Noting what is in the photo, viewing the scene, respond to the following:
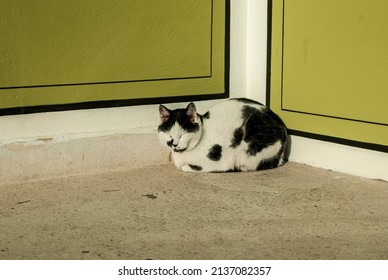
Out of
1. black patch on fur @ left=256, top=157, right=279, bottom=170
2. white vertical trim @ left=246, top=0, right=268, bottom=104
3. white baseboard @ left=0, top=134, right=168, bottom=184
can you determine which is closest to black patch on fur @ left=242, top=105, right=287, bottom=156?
black patch on fur @ left=256, top=157, right=279, bottom=170

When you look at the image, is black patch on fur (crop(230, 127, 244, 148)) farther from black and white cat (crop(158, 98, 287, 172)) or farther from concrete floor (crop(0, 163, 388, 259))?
concrete floor (crop(0, 163, 388, 259))

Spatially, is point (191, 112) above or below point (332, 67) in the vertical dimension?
below

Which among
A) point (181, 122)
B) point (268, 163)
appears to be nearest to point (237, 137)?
point (268, 163)

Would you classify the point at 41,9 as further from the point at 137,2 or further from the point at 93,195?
the point at 93,195

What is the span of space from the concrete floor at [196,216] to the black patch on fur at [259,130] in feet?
0.70

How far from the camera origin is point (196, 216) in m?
4.01

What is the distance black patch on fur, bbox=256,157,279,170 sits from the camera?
5105 mm

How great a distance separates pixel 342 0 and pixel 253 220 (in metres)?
1.82

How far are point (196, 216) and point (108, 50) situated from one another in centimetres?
158

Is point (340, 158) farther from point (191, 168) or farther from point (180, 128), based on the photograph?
point (180, 128)

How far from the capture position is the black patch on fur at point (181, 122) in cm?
488

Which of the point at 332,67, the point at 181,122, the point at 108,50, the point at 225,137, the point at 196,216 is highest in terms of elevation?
the point at 108,50

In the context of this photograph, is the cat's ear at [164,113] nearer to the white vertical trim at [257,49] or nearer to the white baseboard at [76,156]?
the white baseboard at [76,156]

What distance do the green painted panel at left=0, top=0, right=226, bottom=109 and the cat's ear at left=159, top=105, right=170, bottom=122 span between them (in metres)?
0.32
